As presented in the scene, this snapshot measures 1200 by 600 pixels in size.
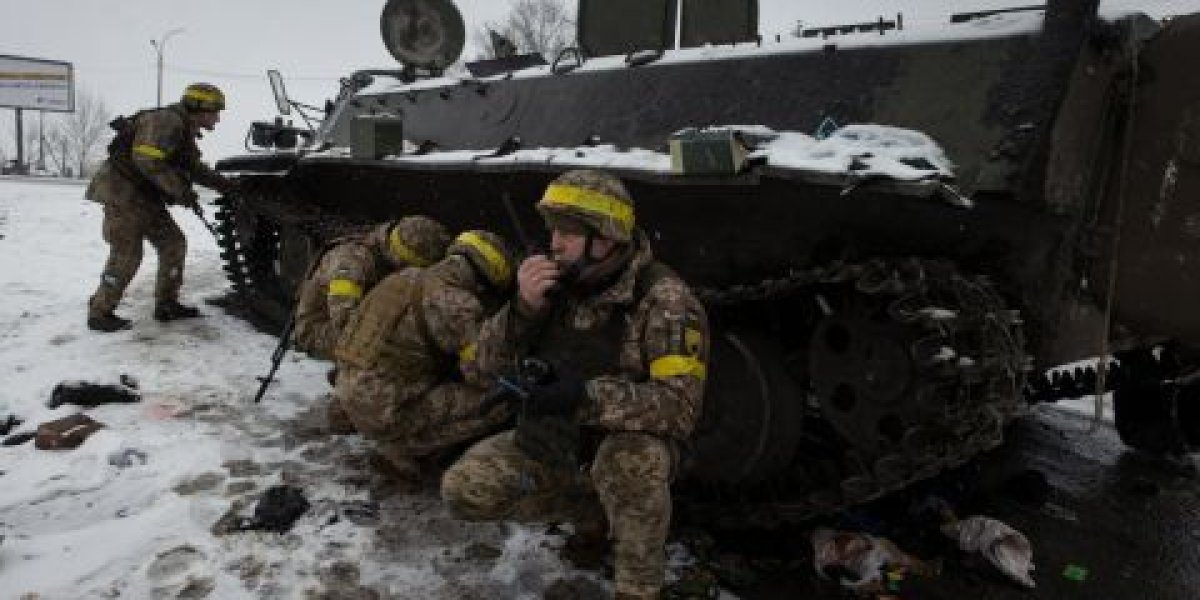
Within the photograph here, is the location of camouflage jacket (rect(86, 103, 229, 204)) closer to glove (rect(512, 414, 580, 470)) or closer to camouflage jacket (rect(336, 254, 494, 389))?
camouflage jacket (rect(336, 254, 494, 389))

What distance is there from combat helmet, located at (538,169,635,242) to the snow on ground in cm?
148

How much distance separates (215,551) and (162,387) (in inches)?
103

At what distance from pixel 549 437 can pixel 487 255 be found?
1.31 m

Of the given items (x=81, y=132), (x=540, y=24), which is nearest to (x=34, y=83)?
(x=540, y=24)

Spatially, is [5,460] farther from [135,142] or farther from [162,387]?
[135,142]

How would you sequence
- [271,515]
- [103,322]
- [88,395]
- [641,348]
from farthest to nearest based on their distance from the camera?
[103,322]
[88,395]
[271,515]
[641,348]

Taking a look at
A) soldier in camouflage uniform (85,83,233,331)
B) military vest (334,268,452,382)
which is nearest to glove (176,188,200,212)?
soldier in camouflage uniform (85,83,233,331)

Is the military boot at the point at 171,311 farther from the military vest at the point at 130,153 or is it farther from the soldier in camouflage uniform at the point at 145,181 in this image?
the military vest at the point at 130,153

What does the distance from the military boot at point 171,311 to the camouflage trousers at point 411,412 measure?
4.29 metres

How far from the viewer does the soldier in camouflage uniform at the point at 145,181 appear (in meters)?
7.20

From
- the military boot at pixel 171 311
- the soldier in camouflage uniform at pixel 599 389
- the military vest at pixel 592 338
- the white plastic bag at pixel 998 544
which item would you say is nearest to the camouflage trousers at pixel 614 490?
the soldier in camouflage uniform at pixel 599 389

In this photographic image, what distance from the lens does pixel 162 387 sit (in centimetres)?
579

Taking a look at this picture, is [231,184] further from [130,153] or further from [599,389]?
[599,389]

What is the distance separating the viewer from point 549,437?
297 cm
